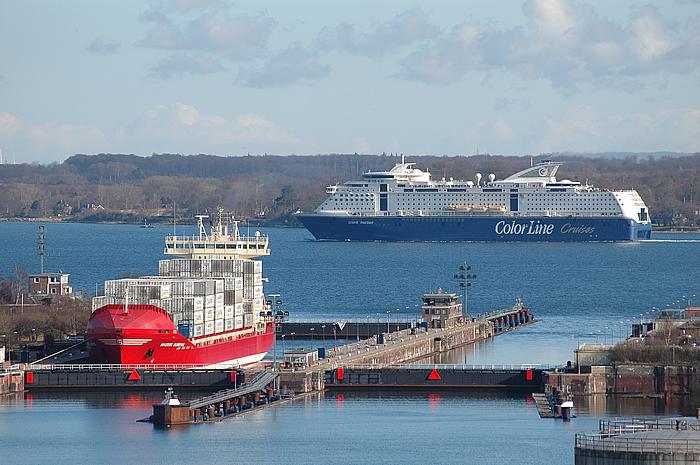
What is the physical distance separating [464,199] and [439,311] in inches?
3190

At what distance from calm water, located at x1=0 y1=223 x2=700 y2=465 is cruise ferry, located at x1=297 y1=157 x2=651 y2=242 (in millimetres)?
8258

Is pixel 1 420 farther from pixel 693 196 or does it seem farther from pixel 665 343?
pixel 693 196

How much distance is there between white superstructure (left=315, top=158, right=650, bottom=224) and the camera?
141750 mm

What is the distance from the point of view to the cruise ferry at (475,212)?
140 m

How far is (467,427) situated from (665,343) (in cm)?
1099

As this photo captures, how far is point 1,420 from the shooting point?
4078 centimetres

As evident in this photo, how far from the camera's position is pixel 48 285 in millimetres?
68562

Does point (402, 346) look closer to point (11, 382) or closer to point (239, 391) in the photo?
point (239, 391)

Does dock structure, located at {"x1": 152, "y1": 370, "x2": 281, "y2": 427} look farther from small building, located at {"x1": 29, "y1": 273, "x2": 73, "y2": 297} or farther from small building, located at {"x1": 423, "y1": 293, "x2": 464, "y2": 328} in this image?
small building, located at {"x1": 29, "y1": 273, "x2": 73, "y2": 297}

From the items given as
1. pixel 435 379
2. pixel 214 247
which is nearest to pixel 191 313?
pixel 435 379

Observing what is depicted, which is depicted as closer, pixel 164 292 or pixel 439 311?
pixel 164 292

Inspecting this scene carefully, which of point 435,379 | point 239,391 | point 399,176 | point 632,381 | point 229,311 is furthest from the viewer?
point 399,176

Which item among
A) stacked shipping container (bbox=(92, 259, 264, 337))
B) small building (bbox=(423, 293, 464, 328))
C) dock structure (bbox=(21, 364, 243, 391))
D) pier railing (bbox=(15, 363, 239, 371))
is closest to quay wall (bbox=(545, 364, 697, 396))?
dock structure (bbox=(21, 364, 243, 391))

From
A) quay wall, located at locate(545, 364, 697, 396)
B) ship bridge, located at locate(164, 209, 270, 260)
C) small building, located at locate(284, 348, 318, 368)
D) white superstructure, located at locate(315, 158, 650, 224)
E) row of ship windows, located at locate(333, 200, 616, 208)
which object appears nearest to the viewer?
quay wall, located at locate(545, 364, 697, 396)
